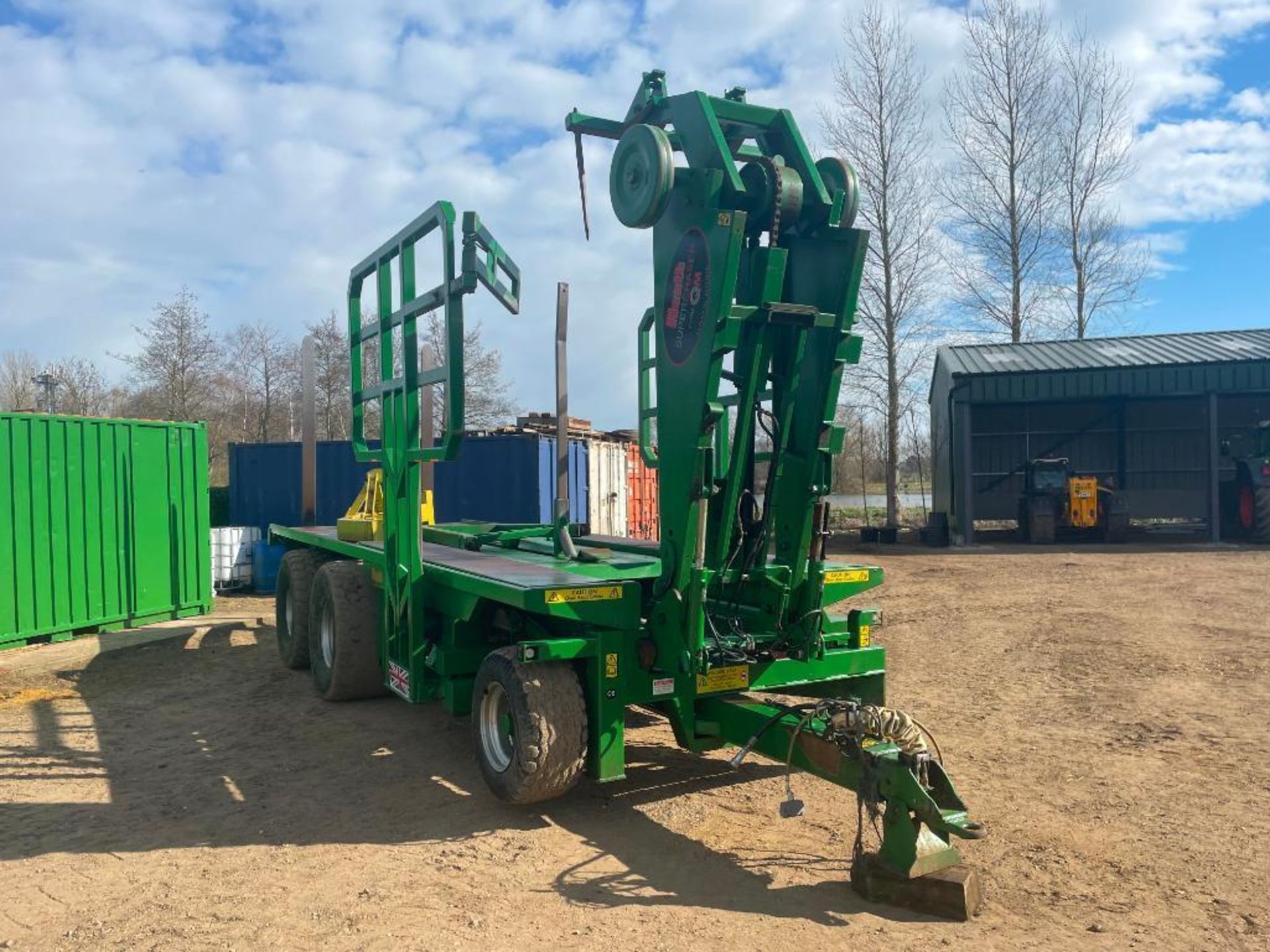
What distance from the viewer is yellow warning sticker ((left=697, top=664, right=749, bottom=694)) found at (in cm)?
509

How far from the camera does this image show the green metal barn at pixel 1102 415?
71.8 feet

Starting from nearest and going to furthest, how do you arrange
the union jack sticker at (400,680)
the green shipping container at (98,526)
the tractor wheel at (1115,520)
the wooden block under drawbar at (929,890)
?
the wooden block under drawbar at (929,890) < the union jack sticker at (400,680) < the green shipping container at (98,526) < the tractor wheel at (1115,520)

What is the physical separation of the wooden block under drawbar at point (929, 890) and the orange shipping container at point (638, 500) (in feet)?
52.6

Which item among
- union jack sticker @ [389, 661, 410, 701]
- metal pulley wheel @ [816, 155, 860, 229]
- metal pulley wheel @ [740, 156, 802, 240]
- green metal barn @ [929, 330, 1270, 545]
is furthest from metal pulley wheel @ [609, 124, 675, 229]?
green metal barn @ [929, 330, 1270, 545]

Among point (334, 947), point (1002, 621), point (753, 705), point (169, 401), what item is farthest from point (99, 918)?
point (169, 401)

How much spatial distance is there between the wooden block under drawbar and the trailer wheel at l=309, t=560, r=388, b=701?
4.53 meters

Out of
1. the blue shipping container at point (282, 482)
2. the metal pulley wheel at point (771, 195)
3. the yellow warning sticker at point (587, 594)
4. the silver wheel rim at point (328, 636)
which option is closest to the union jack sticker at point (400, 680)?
the silver wheel rim at point (328, 636)

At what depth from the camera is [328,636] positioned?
772 cm

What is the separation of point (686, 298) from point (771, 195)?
2.17 feet

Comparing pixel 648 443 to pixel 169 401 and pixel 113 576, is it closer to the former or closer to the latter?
pixel 113 576

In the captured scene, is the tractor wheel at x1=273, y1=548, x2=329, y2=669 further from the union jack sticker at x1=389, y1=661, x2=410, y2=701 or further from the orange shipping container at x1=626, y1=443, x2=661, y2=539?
the orange shipping container at x1=626, y1=443, x2=661, y2=539

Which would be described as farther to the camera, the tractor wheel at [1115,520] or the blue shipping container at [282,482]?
the tractor wheel at [1115,520]

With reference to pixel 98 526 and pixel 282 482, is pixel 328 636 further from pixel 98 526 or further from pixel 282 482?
pixel 282 482

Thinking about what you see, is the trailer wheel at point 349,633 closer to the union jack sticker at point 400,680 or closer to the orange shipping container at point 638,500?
the union jack sticker at point 400,680
